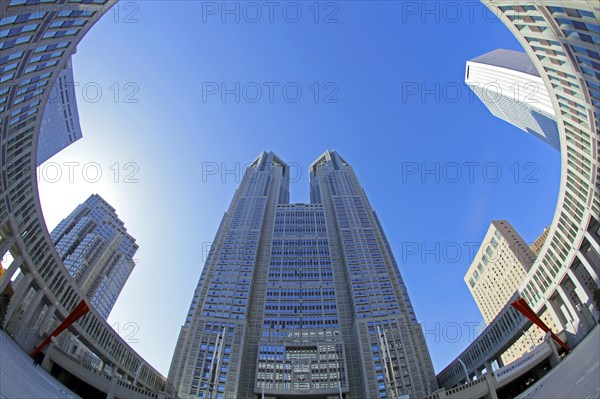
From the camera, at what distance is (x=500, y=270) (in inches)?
6196

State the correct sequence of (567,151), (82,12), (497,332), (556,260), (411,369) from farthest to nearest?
(411,369) → (497,332) → (556,260) → (567,151) → (82,12)

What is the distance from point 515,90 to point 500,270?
74879 millimetres

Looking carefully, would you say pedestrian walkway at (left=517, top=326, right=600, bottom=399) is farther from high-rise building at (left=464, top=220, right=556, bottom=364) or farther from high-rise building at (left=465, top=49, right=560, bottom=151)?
high-rise building at (left=464, top=220, right=556, bottom=364)

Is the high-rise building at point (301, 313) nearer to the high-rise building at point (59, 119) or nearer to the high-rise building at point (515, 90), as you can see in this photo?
the high-rise building at point (59, 119)

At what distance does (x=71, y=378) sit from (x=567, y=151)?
76.2 meters

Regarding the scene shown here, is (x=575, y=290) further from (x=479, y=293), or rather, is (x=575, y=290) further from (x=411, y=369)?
(x=479, y=293)

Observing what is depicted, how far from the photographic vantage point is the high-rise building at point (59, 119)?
384 feet

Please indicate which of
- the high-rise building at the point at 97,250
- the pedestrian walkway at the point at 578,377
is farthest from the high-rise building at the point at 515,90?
the high-rise building at the point at 97,250

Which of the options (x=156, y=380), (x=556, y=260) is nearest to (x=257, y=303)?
(x=156, y=380)

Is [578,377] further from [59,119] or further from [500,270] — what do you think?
[59,119]

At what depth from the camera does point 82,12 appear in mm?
39375

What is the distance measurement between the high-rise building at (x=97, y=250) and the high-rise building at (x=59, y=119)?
37417mm

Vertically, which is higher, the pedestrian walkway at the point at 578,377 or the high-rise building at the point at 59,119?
the high-rise building at the point at 59,119

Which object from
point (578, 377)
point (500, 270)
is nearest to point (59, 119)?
point (578, 377)
